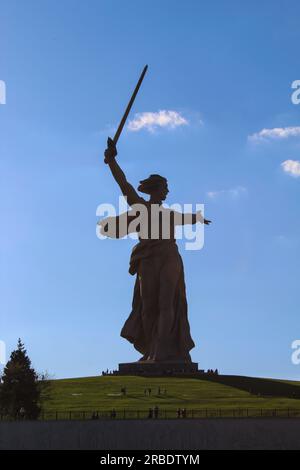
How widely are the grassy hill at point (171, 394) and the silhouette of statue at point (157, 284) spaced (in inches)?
153

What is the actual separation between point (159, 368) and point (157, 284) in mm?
5289

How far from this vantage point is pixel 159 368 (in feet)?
158

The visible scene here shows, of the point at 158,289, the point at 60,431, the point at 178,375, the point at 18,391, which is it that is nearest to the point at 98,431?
the point at 60,431

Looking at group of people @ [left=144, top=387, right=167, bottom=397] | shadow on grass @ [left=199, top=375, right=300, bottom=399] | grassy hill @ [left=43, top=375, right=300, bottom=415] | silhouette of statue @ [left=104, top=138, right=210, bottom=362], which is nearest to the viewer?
grassy hill @ [left=43, top=375, right=300, bottom=415]

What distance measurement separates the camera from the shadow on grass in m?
43.9

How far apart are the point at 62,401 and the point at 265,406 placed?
9.76m

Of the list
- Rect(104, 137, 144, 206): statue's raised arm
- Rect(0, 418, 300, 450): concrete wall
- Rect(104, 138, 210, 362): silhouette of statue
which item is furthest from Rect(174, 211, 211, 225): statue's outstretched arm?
Rect(0, 418, 300, 450): concrete wall

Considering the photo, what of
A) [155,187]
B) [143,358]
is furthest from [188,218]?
[143,358]

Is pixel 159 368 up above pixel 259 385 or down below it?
above

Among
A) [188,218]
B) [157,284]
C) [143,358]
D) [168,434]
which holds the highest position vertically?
[188,218]

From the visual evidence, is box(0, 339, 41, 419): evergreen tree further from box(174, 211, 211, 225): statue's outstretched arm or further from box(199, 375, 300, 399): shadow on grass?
box(174, 211, 211, 225): statue's outstretched arm

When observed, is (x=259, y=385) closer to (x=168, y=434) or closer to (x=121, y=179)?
(x=121, y=179)

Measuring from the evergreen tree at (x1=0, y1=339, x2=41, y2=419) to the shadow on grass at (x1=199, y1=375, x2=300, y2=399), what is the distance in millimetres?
10733

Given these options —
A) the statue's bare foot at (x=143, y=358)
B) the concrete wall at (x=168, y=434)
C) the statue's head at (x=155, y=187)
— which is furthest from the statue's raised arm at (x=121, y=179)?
the concrete wall at (x=168, y=434)
